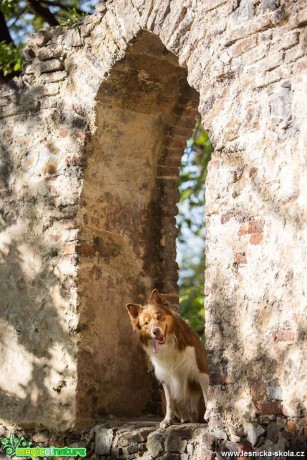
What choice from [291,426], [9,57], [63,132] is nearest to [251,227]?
[291,426]

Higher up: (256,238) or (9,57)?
(9,57)

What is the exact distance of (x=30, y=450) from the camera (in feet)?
20.7

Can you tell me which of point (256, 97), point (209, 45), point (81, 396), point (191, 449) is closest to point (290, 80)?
point (256, 97)

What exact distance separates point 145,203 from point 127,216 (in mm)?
260

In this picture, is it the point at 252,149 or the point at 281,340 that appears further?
Result: the point at 252,149

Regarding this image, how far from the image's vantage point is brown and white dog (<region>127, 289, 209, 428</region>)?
597 cm

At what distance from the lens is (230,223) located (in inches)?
205

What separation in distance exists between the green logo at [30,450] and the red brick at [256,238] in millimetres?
2147

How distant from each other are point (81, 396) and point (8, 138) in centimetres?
225

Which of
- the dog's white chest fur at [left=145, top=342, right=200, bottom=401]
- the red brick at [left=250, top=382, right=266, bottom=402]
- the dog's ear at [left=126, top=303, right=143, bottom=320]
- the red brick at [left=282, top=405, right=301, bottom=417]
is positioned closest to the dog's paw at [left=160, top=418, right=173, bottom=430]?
the dog's white chest fur at [left=145, top=342, right=200, bottom=401]

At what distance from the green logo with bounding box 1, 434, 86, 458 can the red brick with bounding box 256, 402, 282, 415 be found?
174cm

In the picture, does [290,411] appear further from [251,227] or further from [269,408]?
[251,227]

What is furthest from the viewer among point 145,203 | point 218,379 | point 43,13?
point 43,13

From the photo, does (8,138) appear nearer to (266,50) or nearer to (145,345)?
(145,345)
